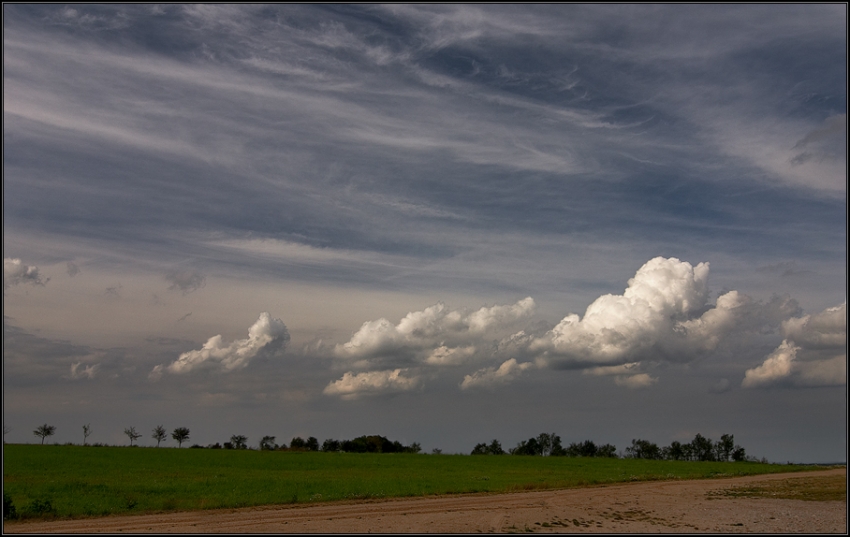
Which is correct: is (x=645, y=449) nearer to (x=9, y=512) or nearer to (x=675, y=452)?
(x=675, y=452)

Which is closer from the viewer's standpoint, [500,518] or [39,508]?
[39,508]

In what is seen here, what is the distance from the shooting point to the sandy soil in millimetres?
25312

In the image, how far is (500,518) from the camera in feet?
94.8

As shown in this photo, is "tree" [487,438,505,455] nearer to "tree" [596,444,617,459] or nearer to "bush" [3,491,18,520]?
"tree" [596,444,617,459]

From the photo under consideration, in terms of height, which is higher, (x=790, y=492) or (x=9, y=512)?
(x=9, y=512)

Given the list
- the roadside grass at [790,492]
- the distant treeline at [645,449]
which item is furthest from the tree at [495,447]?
the roadside grass at [790,492]

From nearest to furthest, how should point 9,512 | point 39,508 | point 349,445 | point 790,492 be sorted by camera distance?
point 9,512 < point 39,508 < point 790,492 < point 349,445

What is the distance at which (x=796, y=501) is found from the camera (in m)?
39.2

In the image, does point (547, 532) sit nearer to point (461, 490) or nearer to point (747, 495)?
point (461, 490)

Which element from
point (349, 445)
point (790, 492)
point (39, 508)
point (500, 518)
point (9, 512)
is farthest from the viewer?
point (349, 445)

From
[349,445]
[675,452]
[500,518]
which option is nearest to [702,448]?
[675,452]

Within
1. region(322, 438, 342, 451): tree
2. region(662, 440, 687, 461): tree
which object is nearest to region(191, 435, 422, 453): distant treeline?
region(322, 438, 342, 451): tree

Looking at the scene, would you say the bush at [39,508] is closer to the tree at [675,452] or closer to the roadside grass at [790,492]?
the roadside grass at [790,492]

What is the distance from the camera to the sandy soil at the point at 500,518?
83.0ft
